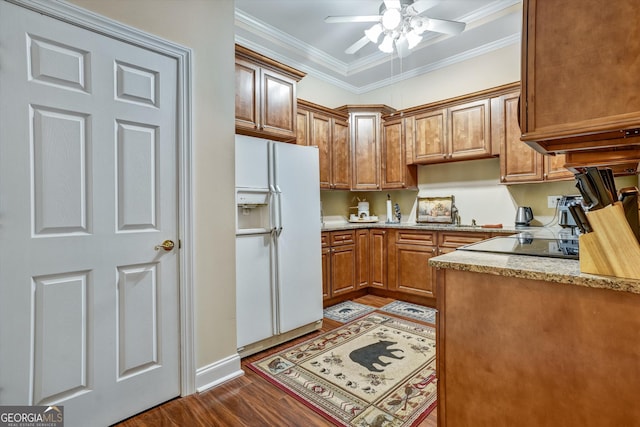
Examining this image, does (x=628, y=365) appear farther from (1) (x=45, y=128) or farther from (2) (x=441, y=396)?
(1) (x=45, y=128)

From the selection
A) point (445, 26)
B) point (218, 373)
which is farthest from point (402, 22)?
point (218, 373)

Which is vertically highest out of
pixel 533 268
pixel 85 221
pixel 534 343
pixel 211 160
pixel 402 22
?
pixel 402 22

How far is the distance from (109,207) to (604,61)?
2.19 metres

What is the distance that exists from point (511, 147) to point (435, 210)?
110cm

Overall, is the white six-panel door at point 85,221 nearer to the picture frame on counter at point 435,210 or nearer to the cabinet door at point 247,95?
the cabinet door at point 247,95

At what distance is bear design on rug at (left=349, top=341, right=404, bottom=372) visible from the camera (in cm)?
224

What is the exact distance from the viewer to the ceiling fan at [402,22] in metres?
2.51

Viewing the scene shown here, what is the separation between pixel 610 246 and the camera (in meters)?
0.98

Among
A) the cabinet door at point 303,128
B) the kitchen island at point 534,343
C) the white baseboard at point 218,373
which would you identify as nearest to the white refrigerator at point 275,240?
the white baseboard at point 218,373

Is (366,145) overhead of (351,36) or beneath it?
beneath

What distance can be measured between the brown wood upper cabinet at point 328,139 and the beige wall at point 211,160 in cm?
151

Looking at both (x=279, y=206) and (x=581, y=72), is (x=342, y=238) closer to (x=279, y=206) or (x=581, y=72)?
(x=279, y=206)

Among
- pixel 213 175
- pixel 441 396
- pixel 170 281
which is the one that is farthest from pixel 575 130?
pixel 170 281

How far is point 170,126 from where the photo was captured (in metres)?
1.89
